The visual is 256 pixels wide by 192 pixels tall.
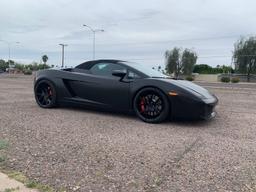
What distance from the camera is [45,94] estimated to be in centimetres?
682

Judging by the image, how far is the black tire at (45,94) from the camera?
6676 millimetres

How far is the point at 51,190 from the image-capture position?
2750mm

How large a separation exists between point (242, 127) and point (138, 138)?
1.99m

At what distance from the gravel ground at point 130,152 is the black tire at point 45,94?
2.58 feet

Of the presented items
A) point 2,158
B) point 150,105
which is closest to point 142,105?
point 150,105

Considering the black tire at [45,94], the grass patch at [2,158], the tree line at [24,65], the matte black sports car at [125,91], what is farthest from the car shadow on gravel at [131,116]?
the tree line at [24,65]

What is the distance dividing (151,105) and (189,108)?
26.5 inches

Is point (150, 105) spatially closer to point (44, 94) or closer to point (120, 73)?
point (120, 73)

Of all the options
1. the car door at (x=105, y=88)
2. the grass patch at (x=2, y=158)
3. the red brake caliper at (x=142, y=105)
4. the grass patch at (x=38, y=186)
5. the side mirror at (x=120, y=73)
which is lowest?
the grass patch at (x=38, y=186)

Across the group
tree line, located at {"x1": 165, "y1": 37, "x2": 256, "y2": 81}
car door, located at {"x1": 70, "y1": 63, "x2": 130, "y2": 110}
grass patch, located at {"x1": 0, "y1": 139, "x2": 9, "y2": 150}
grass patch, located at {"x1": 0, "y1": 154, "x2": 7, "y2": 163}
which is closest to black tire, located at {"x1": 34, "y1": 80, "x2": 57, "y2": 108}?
car door, located at {"x1": 70, "y1": 63, "x2": 130, "y2": 110}

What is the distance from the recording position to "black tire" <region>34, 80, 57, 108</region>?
6676 mm

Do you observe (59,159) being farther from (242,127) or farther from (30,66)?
(30,66)

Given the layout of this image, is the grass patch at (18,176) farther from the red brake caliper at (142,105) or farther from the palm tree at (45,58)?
the palm tree at (45,58)

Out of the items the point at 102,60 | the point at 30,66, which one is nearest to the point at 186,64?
the point at 30,66
